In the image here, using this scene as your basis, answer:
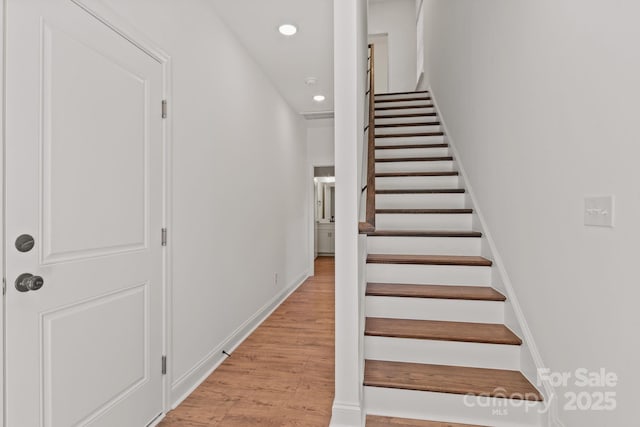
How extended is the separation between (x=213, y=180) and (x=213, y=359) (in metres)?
1.35

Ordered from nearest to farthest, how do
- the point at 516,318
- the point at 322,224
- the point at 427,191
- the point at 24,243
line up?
the point at 24,243, the point at 516,318, the point at 427,191, the point at 322,224

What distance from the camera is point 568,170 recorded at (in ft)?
4.69

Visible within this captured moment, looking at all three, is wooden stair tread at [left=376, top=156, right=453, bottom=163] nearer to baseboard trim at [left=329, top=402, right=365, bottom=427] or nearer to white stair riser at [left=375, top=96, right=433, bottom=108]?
white stair riser at [left=375, top=96, right=433, bottom=108]

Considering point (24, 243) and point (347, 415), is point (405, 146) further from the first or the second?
point (24, 243)

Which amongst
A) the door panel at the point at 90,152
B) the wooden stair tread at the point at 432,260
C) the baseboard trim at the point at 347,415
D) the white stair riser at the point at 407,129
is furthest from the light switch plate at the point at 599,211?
the white stair riser at the point at 407,129

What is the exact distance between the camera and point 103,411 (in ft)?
4.91

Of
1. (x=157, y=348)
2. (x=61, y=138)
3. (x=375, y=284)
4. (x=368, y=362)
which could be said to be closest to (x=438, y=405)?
(x=368, y=362)

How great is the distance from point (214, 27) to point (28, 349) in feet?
7.67

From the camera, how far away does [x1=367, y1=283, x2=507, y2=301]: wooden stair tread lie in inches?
83.3

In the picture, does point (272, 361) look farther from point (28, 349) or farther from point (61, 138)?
point (61, 138)

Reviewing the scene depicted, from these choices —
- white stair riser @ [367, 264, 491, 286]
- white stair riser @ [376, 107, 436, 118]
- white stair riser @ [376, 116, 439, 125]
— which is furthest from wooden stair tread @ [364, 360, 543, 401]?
white stair riser @ [376, 107, 436, 118]

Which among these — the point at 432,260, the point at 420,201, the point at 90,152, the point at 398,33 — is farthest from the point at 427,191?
the point at 398,33

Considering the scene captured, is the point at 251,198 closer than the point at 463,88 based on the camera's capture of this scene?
No

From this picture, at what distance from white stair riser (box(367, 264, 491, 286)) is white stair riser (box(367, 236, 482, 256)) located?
26 cm
